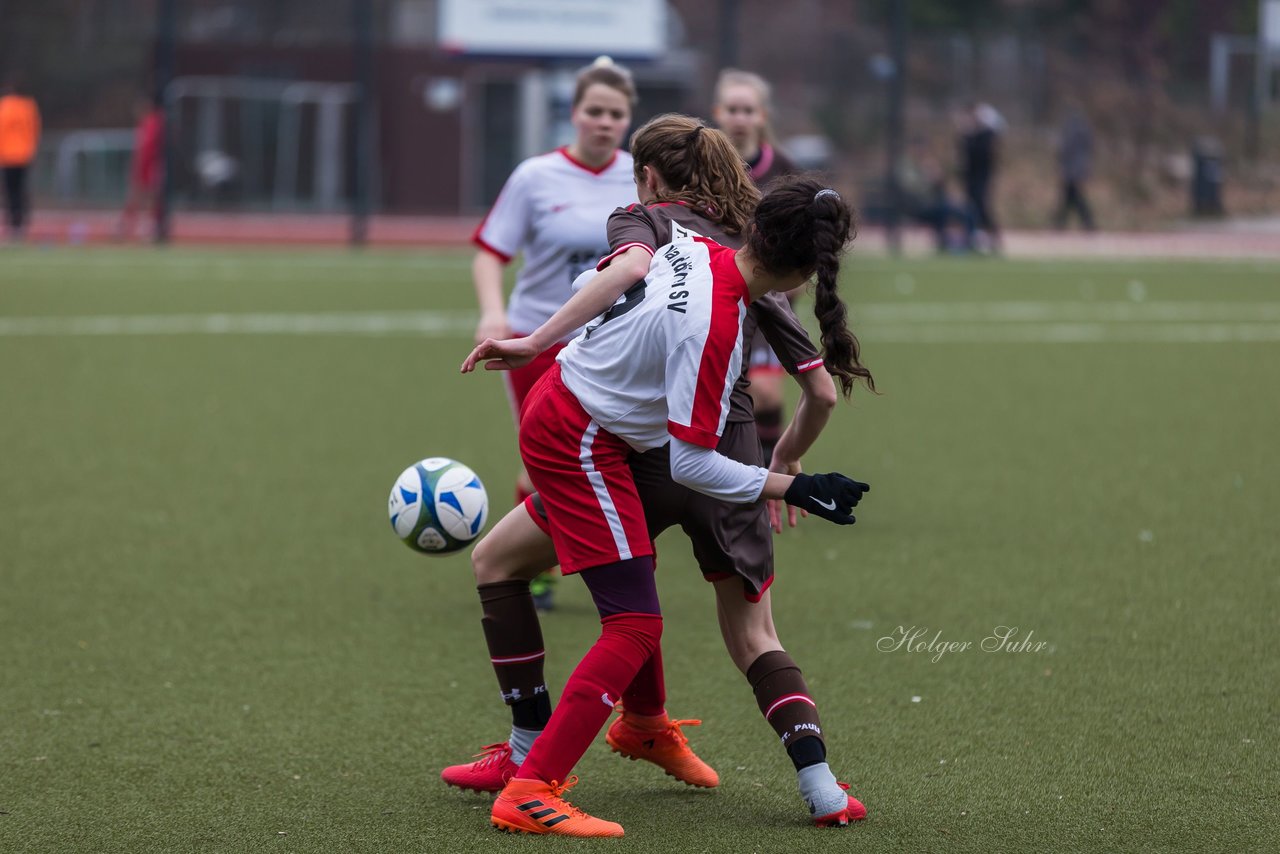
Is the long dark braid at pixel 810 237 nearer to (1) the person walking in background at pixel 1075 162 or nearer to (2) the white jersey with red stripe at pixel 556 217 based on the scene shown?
(2) the white jersey with red stripe at pixel 556 217

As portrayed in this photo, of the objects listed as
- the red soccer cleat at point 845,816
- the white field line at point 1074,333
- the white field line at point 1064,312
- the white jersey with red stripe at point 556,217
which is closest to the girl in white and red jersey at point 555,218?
the white jersey with red stripe at point 556,217

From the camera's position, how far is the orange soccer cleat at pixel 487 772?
415 cm

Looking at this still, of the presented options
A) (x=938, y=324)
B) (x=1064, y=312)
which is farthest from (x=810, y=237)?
(x=1064, y=312)

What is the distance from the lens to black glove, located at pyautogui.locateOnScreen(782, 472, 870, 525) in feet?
11.8

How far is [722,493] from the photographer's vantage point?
12.2 ft

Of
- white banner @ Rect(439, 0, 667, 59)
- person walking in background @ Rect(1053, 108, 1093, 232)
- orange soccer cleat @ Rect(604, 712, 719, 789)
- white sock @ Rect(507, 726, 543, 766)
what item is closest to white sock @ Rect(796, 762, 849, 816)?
orange soccer cleat @ Rect(604, 712, 719, 789)

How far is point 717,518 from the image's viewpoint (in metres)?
3.93

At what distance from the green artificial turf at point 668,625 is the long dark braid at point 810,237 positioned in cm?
118

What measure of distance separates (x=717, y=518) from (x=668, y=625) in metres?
2.03

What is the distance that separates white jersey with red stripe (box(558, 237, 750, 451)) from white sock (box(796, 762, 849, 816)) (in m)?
0.82

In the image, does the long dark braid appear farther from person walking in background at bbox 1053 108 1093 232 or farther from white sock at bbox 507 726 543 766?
person walking in background at bbox 1053 108 1093 232

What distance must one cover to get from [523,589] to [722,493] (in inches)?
27.4

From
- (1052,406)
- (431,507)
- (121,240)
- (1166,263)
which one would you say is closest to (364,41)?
(121,240)

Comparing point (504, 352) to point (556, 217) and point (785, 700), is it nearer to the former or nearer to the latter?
point (785, 700)
